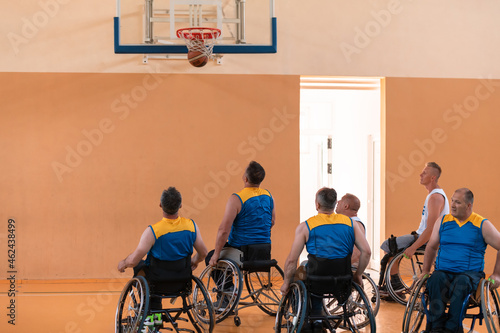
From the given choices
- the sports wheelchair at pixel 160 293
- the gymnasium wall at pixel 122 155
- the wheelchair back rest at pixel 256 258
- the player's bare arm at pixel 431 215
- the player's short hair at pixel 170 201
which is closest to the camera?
the sports wheelchair at pixel 160 293

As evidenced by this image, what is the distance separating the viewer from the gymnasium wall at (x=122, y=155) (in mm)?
6543

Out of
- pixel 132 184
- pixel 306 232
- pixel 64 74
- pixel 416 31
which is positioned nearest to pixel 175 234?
pixel 306 232

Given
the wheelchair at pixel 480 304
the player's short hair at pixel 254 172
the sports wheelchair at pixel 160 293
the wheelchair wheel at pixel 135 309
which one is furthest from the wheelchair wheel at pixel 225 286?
the wheelchair at pixel 480 304

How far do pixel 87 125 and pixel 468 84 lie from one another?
14.2ft

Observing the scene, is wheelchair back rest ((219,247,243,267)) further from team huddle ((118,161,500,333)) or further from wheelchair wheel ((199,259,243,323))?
team huddle ((118,161,500,333))

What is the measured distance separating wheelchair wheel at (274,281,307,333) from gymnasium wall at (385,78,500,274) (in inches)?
127

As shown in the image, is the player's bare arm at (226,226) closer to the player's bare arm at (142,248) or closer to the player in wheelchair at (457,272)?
the player's bare arm at (142,248)

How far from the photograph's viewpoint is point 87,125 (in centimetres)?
658

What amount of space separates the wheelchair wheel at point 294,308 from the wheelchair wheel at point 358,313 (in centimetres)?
29

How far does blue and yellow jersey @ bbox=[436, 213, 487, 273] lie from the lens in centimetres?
397

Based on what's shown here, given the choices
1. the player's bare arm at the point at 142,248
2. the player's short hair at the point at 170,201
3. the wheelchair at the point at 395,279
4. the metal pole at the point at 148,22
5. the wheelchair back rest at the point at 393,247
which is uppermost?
the metal pole at the point at 148,22

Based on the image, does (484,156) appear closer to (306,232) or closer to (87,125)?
(306,232)

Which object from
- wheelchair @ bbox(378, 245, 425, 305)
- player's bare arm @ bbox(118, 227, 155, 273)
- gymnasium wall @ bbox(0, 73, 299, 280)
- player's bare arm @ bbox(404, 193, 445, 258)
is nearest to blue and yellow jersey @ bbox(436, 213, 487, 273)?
player's bare arm @ bbox(404, 193, 445, 258)

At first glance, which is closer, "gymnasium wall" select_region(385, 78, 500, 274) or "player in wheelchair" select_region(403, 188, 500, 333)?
"player in wheelchair" select_region(403, 188, 500, 333)
